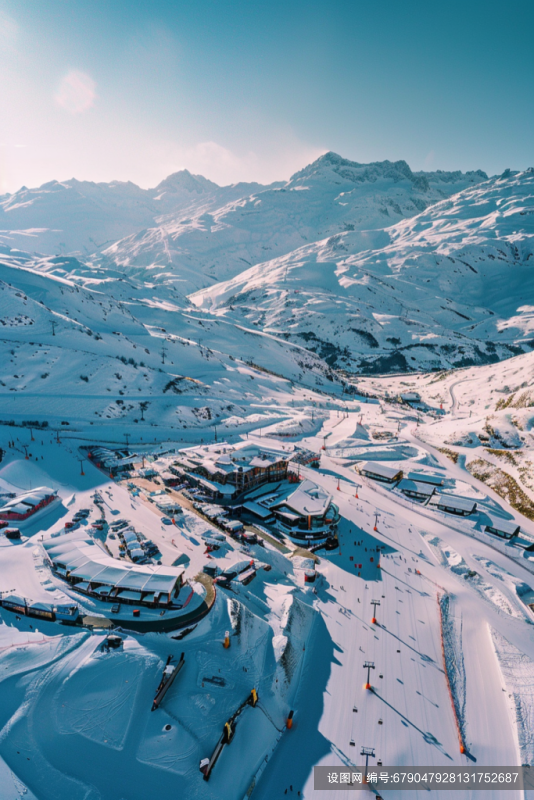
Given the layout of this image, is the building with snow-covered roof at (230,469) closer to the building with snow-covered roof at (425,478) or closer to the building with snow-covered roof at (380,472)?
the building with snow-covered roof at (380,472)

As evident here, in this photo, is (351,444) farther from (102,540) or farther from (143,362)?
(143,362)

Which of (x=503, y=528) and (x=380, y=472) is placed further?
(x=380, y=472)

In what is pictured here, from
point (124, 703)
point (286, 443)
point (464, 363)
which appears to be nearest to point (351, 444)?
point (286, 443)

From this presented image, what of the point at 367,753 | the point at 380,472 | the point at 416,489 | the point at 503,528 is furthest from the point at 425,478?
the point at 367,753

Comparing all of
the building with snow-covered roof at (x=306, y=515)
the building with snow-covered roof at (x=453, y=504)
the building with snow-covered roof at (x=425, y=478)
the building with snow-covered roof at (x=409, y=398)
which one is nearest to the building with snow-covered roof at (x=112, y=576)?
the building with snow-covered roof at (x=306, y=515)

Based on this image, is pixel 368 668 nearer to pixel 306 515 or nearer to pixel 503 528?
pixel 306 515
